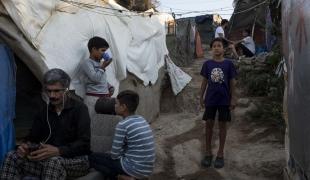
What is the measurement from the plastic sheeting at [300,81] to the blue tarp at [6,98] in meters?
2.77

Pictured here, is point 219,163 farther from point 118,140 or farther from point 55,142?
point 55,142

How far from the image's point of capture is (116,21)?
7699mm

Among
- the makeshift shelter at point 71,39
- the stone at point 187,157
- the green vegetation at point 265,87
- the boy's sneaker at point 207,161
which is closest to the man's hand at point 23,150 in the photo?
the makeshift shelter at point 71,39

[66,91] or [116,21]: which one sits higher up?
[116,21]

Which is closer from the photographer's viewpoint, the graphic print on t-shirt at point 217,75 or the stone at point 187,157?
the graphic print on t-shirt at point 217,75

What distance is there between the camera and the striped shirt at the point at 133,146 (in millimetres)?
3809

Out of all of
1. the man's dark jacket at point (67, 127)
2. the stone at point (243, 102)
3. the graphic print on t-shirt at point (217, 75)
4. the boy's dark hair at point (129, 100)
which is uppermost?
the graphic print on t-shirt at point (217, 75)

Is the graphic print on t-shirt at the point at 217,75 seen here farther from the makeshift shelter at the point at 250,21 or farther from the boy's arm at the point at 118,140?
the makeshift shelter at the point at 250,21

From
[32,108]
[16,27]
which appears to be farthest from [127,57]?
[16,27]

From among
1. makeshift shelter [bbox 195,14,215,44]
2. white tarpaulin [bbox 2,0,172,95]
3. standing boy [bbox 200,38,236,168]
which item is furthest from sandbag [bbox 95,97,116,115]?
makeshift shelter [bbox 195,14,215,44]

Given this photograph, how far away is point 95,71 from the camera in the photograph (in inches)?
217

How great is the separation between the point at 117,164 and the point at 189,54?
45.7ft

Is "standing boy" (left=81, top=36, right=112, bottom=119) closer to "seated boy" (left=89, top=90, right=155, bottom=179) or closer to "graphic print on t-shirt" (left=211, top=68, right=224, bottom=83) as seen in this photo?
"graphic print on t-shirt" (left=211, top=68, right=224, bottom=83)

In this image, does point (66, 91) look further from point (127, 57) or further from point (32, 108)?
point (127, 57)
